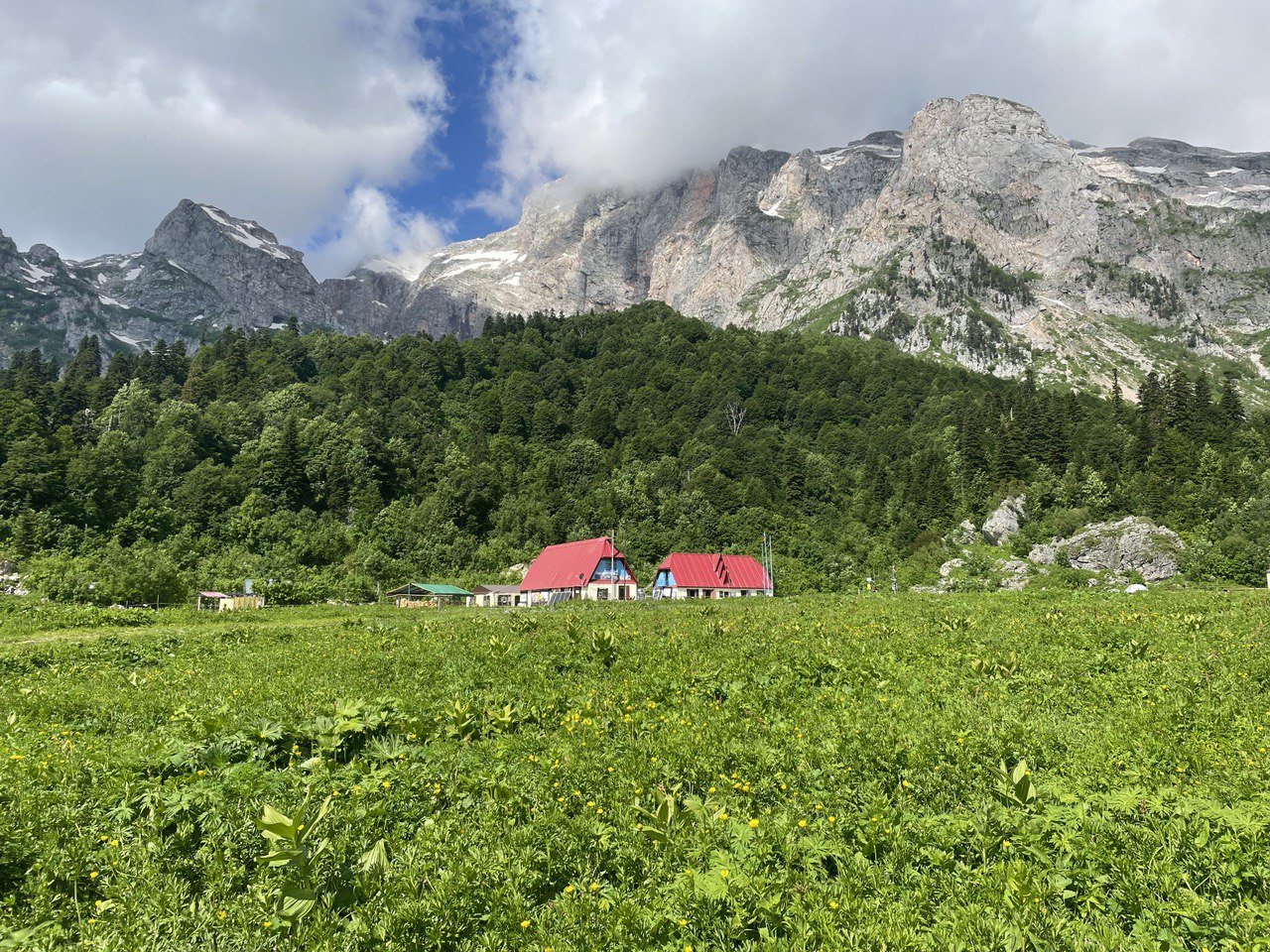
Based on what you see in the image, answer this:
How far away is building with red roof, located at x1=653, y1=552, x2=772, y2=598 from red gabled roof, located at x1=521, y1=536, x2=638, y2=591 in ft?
15.1

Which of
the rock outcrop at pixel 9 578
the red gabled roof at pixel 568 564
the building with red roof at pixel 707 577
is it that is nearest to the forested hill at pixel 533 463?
the rock outcrop at pixel 9 578

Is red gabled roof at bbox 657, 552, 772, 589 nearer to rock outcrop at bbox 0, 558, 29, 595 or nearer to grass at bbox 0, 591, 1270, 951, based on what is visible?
rock outcrop at bbox 0, 558, 29, 595

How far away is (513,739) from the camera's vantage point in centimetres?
1025

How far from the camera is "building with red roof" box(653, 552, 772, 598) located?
268 feet

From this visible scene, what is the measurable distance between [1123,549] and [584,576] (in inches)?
2328

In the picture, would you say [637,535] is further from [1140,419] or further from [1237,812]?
[1237,812]

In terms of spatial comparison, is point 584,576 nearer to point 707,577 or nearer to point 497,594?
point 497,594

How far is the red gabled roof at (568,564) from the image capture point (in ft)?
252

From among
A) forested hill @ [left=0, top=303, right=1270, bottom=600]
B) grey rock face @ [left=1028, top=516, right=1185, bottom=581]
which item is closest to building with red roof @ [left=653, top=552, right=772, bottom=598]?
forested hill @ [left=0, top=303, right=1270, bottom=600]

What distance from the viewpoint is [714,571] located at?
8438cm

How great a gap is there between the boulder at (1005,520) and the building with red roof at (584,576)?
51.3 metres

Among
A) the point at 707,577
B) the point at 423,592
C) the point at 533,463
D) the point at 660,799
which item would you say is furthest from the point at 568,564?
the point at 660,799

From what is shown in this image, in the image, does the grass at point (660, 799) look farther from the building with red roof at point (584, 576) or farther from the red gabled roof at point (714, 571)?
the red gabled roof at point (714, 571)

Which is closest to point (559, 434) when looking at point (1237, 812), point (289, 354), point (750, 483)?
point (750, 483)
